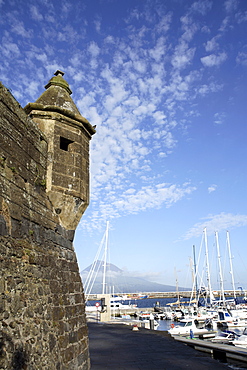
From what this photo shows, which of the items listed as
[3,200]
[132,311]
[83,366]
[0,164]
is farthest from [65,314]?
[132,311]

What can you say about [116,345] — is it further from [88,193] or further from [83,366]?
[88,193]

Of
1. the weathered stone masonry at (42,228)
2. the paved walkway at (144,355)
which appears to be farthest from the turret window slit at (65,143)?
the paved walkway at (144,355)

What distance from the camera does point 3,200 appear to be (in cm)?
456

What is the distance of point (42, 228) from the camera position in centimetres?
589

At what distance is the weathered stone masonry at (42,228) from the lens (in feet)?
14.8

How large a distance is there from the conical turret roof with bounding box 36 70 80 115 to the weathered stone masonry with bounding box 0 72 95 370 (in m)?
0.03

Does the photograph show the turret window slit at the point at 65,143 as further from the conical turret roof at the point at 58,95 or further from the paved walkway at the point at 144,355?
the paved walkway at the point at 144,355

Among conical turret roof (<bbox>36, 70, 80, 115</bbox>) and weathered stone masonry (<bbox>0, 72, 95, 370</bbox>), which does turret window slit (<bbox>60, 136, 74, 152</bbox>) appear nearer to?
weathered stone masonry (<bbox>0, 72, 95, 370</bbox>)

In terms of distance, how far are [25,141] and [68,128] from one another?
2.03m

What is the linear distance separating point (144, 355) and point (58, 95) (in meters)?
10.2

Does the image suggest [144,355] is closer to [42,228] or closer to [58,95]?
[42,228]

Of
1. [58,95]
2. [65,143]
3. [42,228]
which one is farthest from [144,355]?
[58,95]

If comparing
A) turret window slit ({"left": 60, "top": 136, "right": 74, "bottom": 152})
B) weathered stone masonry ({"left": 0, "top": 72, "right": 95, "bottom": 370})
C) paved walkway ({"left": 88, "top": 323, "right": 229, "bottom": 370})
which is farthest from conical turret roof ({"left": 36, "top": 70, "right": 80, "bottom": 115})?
paved walkway ({"left": 88, "top": 323, "right": 229, "bottom": 370})

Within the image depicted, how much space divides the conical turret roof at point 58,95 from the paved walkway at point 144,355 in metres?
8.01
